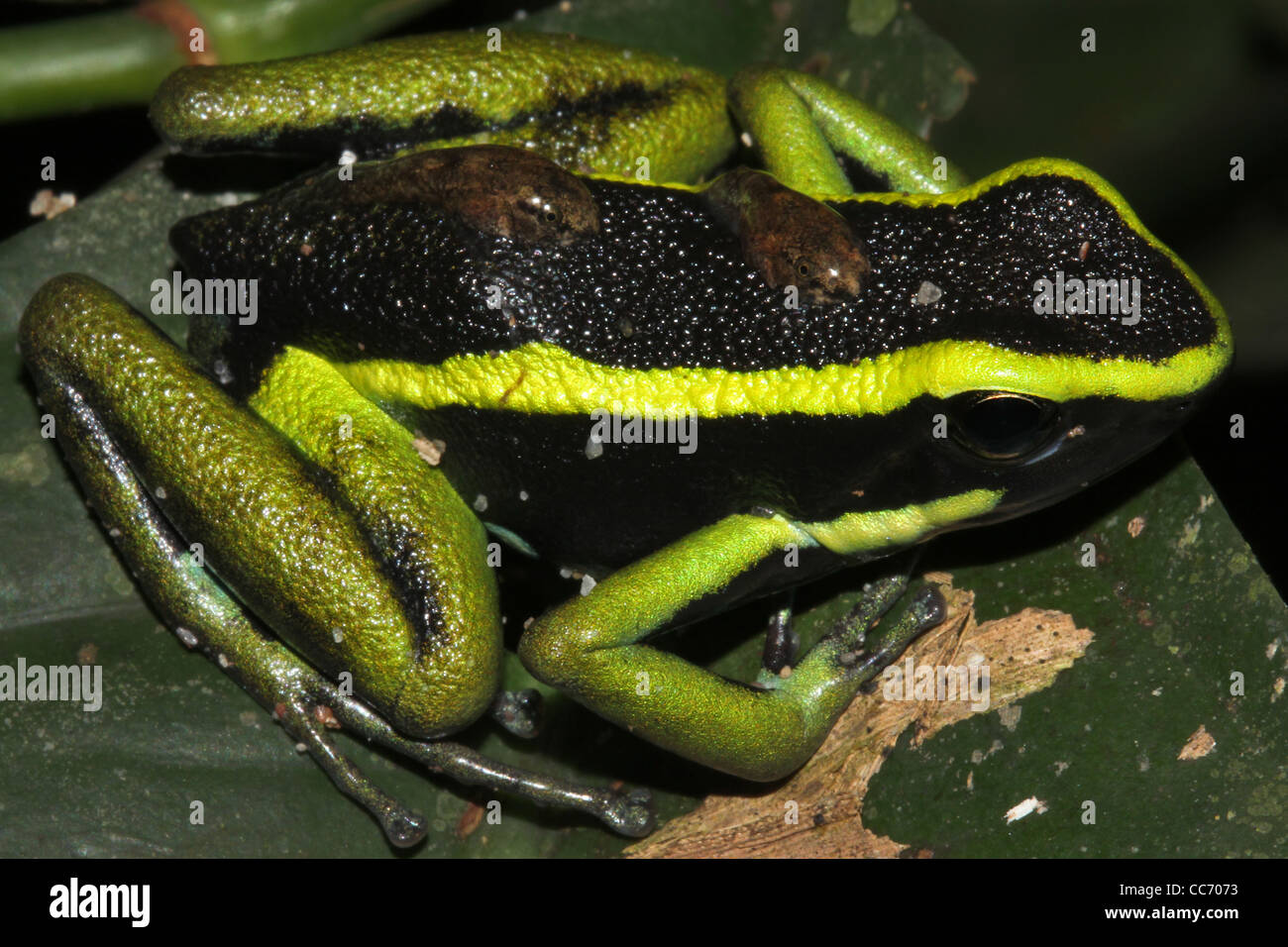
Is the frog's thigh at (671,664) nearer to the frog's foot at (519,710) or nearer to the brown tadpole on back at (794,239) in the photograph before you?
the frog's foot at (519,710)

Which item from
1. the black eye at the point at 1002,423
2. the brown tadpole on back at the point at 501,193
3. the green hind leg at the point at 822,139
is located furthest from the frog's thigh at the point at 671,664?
the green hind leg at the point at 822,139

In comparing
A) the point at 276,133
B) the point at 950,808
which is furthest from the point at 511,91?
the point at 950,808

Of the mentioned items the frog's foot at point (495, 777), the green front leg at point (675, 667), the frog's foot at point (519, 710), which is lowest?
the frog's foot at point (495, 777)

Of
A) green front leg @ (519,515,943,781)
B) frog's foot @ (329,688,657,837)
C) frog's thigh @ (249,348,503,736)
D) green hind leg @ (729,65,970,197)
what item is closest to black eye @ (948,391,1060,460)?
green front leg @ (519,515,943,781)

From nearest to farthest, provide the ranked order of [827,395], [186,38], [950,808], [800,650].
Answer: [827,395]
[950,808]
[800,650]
[186,38]

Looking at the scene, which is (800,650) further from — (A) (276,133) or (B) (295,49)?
(B) (295,49)
